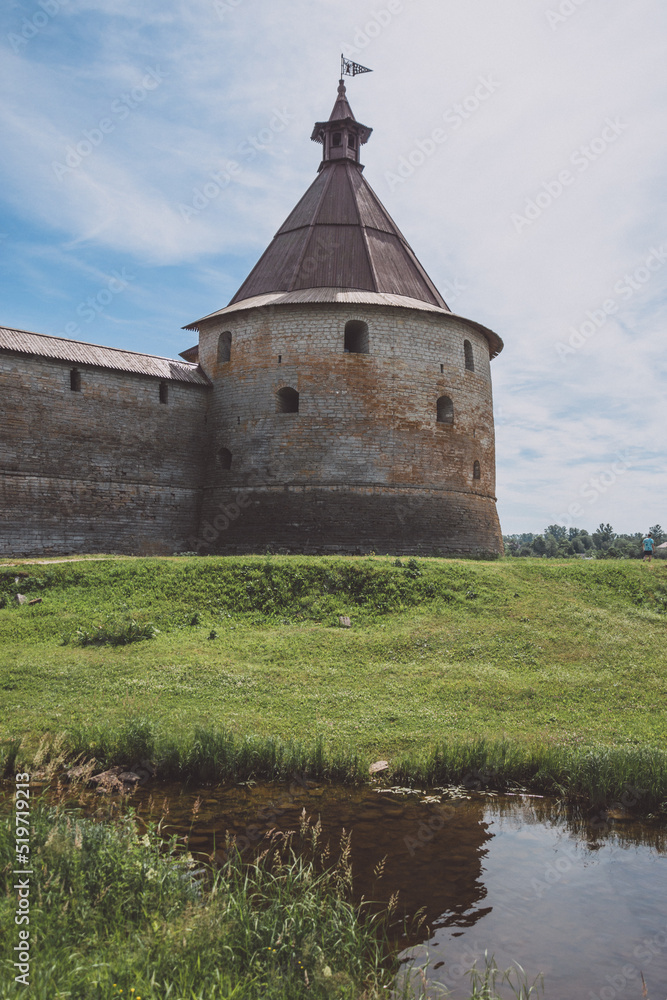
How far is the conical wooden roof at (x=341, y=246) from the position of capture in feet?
68.1

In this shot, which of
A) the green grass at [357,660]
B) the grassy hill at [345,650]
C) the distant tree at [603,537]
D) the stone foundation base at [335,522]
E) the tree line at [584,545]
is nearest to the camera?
the green grass at [357,660]

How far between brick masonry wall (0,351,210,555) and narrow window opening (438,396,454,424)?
6543mm

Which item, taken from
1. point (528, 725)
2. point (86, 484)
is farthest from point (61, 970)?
point (86, 484)

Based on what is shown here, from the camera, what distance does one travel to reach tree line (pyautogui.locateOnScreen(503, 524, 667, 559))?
3192cm

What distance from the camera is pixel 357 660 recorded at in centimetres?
1067

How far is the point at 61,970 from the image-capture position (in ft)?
11.4

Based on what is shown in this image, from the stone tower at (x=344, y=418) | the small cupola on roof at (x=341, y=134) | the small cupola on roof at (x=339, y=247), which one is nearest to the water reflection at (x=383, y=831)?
the stone tower at (x=344, y=418)

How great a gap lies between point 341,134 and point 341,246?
18.4ft

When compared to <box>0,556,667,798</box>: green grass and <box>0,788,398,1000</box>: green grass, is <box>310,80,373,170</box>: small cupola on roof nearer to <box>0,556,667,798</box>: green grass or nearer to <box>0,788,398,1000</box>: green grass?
<box>0,556,667,798</box>: green grass

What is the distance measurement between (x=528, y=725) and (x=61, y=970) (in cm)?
627

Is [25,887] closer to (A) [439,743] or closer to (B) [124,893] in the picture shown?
(B) [124,893]

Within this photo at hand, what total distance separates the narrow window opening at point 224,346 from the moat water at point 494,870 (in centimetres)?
1535

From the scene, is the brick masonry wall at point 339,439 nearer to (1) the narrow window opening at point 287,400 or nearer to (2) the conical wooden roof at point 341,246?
(1) the narrow window opening at point 287,400

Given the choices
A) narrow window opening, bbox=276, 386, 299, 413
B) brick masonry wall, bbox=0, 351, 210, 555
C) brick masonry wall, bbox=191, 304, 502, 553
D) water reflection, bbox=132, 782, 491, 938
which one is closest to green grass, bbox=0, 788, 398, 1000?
water reflection, bbox=132, 782, 491, 938
